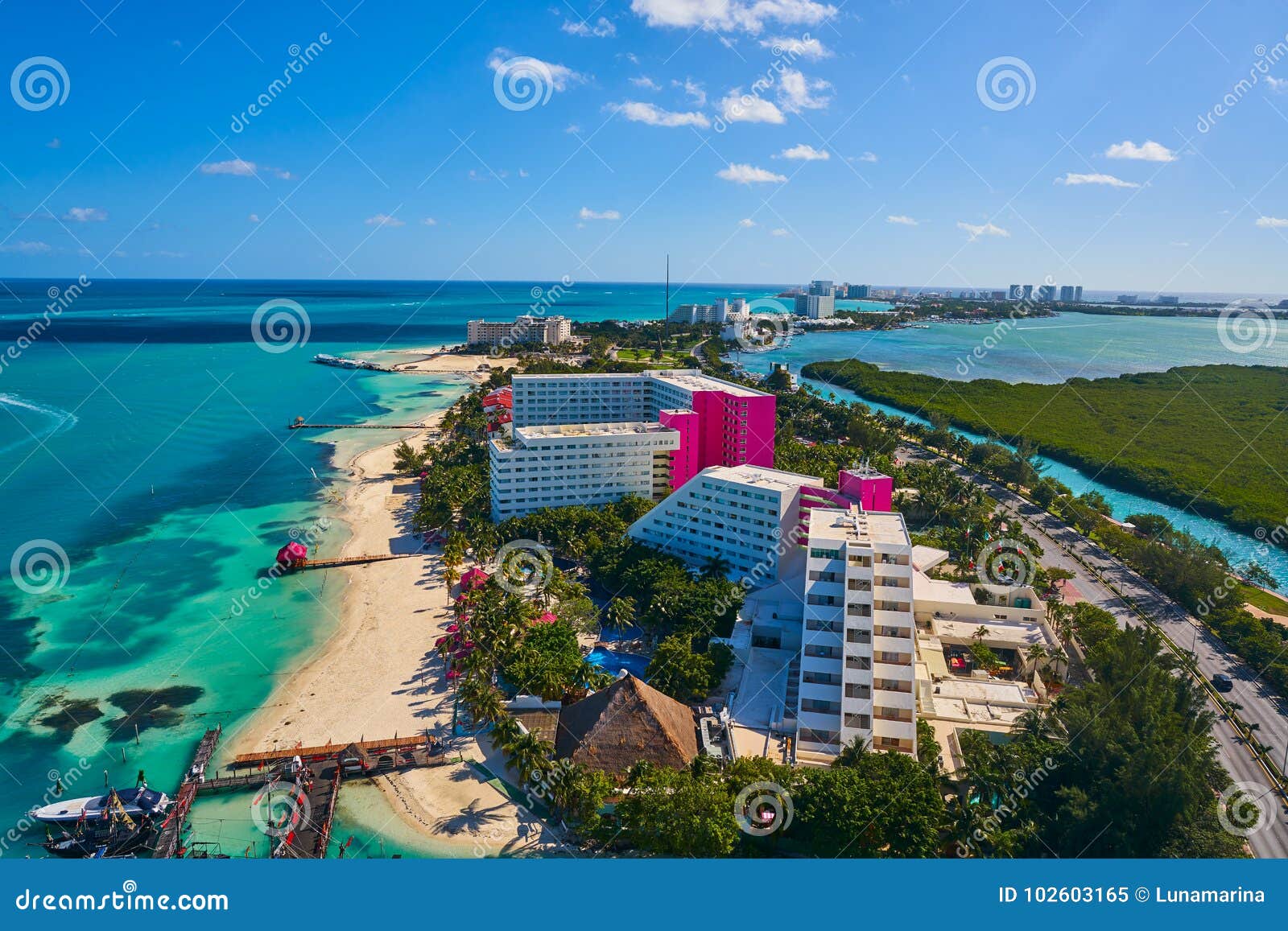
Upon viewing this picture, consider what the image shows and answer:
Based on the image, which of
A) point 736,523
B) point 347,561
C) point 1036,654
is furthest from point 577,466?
point 1036,654

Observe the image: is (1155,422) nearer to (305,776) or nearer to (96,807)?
(305,776)

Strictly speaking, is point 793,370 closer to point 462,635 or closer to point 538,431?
point 538,431

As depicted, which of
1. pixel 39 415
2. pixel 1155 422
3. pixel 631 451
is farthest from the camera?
pixel 1155 422

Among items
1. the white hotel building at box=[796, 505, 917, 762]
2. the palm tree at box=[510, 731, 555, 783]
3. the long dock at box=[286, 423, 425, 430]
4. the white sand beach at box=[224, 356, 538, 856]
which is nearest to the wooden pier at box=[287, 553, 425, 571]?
the white sand beach at box=[224, 356, 538, 856]

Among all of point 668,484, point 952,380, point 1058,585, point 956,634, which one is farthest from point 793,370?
point 956,634

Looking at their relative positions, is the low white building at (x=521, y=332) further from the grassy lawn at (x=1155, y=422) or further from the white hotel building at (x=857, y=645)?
the white hotel building at (x=857, y=645)

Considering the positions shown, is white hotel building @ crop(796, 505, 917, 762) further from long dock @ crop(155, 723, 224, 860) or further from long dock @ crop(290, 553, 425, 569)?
long dock @ crop(290, 553, 425, 569)
